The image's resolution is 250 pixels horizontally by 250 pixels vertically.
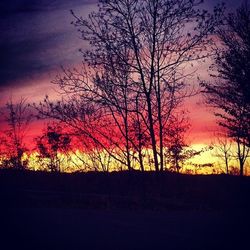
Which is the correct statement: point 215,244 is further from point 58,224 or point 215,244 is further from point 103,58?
point 103,58

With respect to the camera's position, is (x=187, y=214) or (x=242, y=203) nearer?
(x=187, y=214)

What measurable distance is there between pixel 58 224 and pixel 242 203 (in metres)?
7.96

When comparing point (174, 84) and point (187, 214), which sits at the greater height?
point (174, 84)

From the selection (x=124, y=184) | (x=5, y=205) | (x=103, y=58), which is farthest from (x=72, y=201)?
(x=103, y=58)

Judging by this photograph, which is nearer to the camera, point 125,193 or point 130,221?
point 130,221

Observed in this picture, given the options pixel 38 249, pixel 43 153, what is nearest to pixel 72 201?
pixel 38 249

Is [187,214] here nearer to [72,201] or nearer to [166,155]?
[72,201]

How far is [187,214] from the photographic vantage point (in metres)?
12.1

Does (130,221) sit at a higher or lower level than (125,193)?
lower

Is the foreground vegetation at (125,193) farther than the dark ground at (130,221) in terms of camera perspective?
Yes

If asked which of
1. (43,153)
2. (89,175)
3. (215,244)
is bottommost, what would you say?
(215,244)

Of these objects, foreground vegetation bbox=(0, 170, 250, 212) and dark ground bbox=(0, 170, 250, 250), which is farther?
foreground vegetation bbox=(0, 170, 250, 212)

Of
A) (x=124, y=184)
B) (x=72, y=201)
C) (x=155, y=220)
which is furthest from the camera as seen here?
(x=124, y=184)

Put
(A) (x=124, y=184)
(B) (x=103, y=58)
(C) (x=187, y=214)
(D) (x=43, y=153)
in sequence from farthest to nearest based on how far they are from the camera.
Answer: (D) (x=43, y=153), (A) (x=124, y=184), (B) (x=103, y=58), (C) (x=187, y=214)
